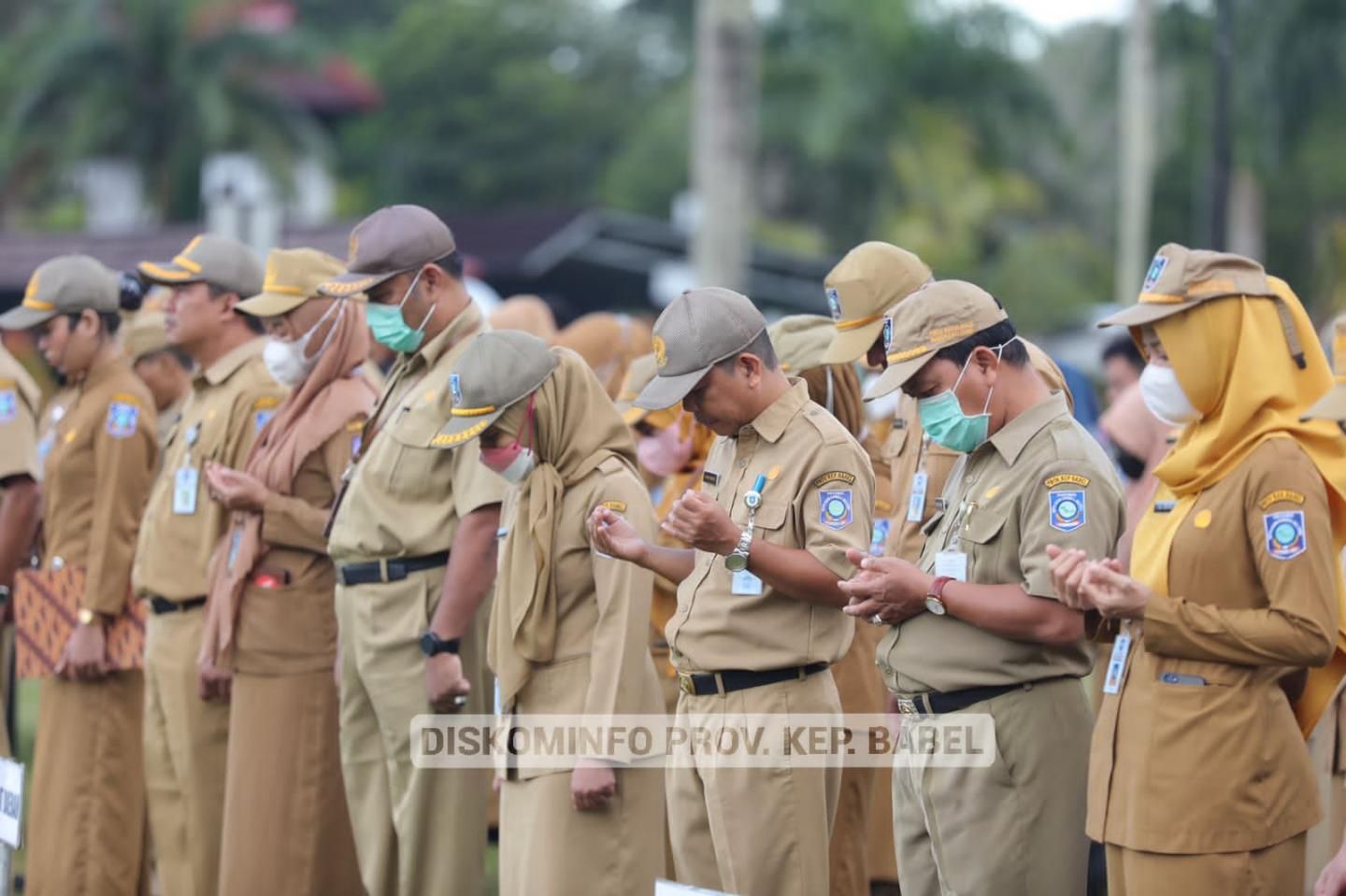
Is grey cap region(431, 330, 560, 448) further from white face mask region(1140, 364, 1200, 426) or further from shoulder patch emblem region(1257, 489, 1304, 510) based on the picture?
shoulder patch emblem region(1257, 489, 1304, 510)

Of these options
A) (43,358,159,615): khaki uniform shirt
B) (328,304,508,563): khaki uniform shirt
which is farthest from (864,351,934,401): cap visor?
(43,358,159,615): khaki uniform shirt

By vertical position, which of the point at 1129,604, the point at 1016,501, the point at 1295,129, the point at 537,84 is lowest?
the point at 1129,604

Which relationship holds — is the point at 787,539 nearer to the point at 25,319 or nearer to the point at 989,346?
the point at 989,346

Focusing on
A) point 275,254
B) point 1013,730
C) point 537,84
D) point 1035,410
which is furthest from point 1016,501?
point 537,84

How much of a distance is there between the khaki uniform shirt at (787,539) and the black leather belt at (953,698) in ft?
1.27

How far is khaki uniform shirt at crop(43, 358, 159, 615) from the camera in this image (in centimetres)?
811

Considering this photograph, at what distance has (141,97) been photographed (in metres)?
40.0

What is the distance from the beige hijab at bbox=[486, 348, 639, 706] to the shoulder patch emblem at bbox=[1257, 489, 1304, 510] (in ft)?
6.97

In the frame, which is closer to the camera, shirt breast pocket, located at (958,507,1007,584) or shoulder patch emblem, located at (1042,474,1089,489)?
shoulder patch emblem, located at (1042,474,1089,489)

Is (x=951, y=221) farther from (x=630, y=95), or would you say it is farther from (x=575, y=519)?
(x=575, y=519)

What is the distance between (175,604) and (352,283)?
5.25ft

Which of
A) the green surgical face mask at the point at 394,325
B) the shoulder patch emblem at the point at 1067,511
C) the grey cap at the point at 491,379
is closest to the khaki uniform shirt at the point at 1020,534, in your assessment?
the shoulder patch emblem at the point at 1067,511

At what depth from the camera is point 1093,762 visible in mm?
5145

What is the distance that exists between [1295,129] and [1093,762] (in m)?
30.5
